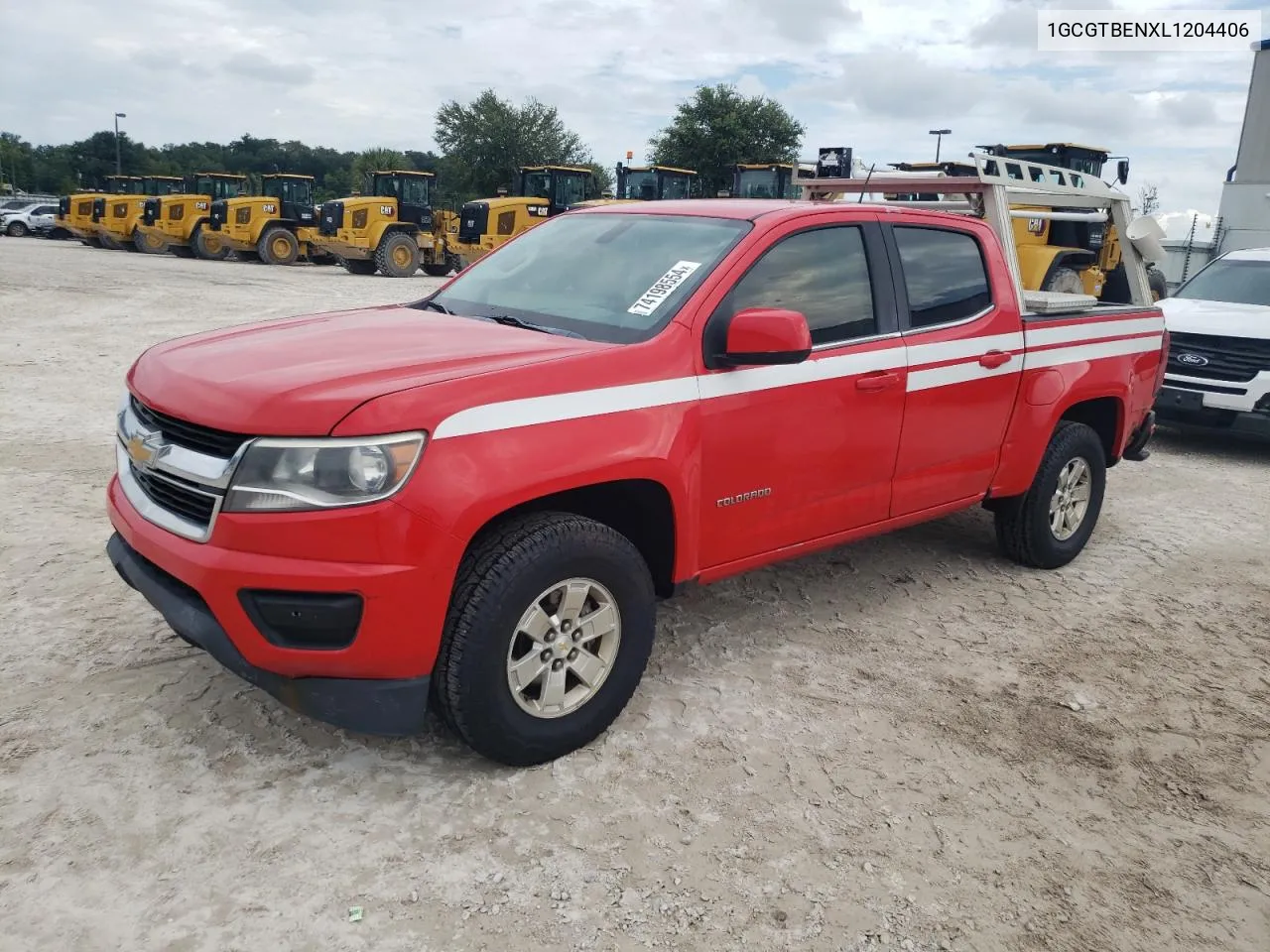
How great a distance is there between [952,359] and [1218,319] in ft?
17.8

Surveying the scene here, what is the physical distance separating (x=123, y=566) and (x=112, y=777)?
0.66 metres

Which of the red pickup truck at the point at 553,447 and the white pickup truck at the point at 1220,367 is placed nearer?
the red pickup truck at the point at 553,447

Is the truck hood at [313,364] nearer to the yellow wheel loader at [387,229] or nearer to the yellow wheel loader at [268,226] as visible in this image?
the yellow wheel loader at [387,229]

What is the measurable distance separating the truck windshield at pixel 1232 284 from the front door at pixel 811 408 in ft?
21.5

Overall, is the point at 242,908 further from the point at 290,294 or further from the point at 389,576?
the point at 290,294

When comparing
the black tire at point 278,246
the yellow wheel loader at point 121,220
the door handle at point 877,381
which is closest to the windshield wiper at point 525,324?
the door handle at point 877,381

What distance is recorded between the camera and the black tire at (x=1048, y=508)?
16.5 ft

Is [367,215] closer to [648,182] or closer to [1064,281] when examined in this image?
[648,182]

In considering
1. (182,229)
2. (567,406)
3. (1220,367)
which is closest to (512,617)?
(567,406)

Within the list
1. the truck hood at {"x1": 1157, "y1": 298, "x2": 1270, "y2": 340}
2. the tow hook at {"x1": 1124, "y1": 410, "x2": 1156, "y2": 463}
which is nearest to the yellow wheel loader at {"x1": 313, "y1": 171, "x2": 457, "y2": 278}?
the truck hood at {"x1": 1157, "y1": 298, "x2": 1270, "y2": 340}

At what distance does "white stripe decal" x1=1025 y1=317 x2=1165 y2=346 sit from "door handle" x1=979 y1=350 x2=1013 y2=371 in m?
0.22

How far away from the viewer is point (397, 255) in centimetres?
2397

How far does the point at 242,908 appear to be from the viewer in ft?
8.32

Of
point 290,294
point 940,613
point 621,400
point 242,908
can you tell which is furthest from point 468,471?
point 290,294
